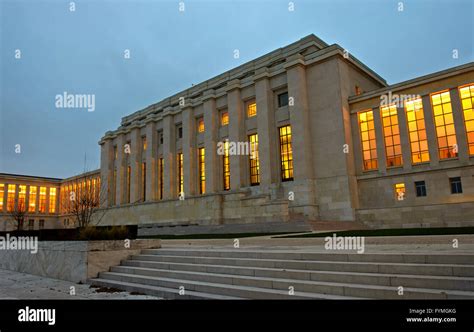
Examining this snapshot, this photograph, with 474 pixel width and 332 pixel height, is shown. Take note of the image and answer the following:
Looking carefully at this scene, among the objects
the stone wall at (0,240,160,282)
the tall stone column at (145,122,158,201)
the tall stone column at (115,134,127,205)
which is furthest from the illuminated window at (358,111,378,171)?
the tall stone column at (115,134,127,205)

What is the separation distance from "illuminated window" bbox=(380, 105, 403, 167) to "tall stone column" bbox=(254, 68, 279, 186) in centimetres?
930

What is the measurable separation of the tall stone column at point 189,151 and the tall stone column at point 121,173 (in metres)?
14.1

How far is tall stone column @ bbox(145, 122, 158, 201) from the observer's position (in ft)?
139

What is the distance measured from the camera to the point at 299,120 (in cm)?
2862

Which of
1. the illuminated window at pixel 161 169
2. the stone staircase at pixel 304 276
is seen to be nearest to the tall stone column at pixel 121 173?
the illuminated window at pixel 161 169

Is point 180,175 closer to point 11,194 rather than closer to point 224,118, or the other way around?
point 224,118

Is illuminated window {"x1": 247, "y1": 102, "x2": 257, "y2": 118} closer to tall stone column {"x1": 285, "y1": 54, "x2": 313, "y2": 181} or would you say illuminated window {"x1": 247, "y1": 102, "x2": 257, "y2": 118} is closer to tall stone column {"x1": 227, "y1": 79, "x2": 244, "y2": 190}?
tall stone column {"x1": 227, "y1": 79, "x2": 244, "y2": 190}

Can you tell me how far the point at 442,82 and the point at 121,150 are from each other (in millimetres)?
40817

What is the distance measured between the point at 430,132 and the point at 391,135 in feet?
9.16

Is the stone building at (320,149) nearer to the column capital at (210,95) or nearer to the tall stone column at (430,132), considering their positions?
the tall stone column at (430,132)

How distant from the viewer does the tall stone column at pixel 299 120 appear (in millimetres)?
27875

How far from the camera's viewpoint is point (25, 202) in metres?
66.0
